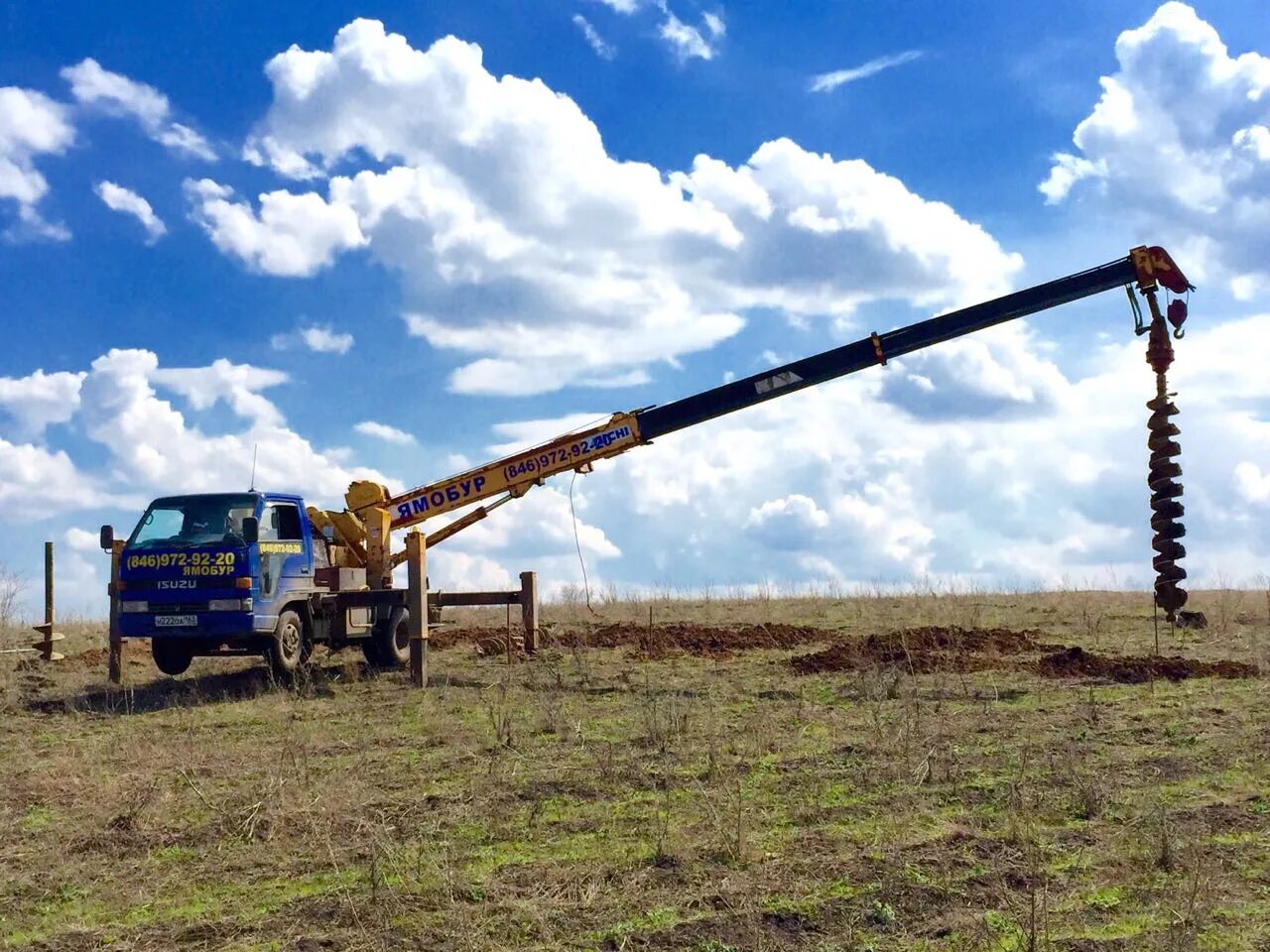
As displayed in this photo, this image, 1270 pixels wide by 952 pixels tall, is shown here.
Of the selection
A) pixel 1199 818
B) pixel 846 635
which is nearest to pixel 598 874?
pixel 1199 818

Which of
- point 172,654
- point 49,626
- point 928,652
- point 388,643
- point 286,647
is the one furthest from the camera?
point 49,626

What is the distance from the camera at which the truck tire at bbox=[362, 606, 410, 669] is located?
1817 centimetres

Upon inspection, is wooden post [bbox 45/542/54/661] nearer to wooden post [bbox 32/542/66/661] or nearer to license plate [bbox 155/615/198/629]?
wooden post [bbox 32/542/66/661]

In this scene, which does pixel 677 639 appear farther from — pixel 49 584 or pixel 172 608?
pixel 49 584

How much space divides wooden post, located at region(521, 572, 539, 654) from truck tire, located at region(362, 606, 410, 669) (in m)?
2.13

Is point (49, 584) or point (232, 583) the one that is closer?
point (232, 583)

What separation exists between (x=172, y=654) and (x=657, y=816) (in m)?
11.0

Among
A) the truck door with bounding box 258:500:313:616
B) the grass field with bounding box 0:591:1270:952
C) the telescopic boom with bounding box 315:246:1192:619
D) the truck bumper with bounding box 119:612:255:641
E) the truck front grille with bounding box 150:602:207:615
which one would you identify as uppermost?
the telescopic boom with bounding box 315:246:1192:619

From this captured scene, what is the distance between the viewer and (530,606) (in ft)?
55.8

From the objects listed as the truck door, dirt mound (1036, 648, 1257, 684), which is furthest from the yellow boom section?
dirt mound (1036, 648, 1257, 684)

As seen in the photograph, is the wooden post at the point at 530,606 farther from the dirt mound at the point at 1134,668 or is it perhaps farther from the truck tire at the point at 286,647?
the dirt mound at the point at 1134,668

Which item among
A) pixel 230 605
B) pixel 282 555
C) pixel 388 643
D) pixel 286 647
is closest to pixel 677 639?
pixel 388 643

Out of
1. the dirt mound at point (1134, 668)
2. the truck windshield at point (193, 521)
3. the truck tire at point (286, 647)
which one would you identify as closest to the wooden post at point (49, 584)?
the truck windshield at point (193, 521)

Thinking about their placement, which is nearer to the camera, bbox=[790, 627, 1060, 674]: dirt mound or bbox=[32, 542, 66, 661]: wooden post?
bbox=[790, 627, 1060, 674]: dirt mound
